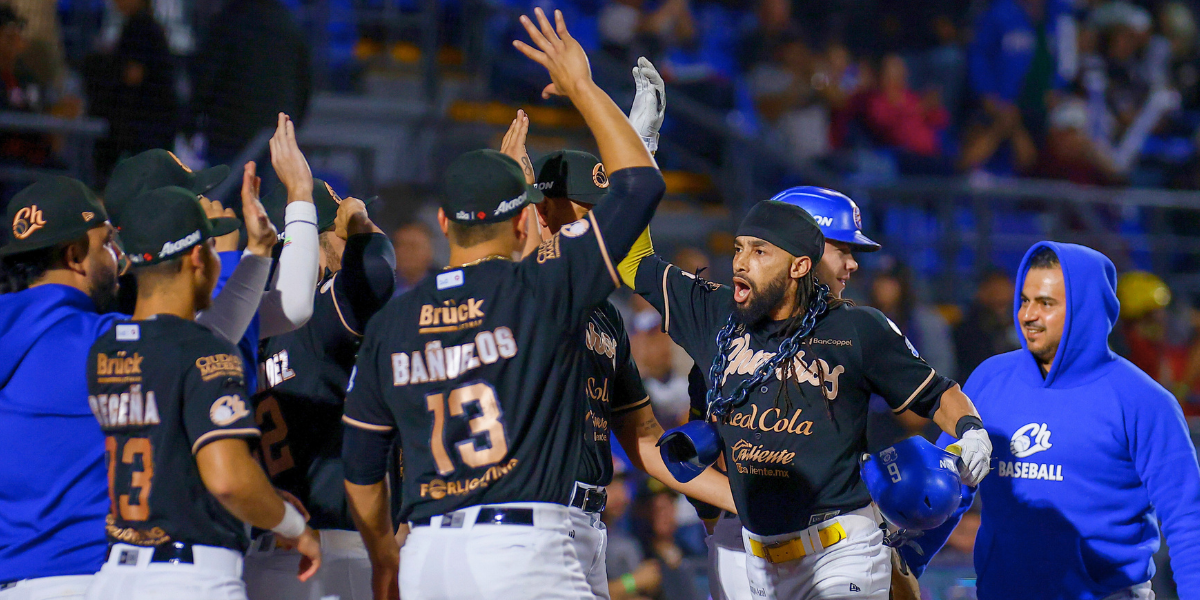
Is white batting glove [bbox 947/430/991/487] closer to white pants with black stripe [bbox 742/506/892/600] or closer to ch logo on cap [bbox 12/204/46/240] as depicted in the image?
white pants with black stripe [bbox 742/506/892/600]

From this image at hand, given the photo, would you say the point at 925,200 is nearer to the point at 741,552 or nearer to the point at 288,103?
the point at 288,103

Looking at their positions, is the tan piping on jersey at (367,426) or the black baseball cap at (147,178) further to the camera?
the black baseball cap at (147,178)

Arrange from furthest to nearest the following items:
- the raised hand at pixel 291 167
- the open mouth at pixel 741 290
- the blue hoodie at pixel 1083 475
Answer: the blue hoodie at pixel 1083 475
the open mouth at pixel 741 290
the raised hand at pixel 291 167

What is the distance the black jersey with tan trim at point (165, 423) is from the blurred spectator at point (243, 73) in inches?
182

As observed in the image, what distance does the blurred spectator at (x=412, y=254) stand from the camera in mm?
→ 7457

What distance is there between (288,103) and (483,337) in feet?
16.2

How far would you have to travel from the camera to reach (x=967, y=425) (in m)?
3.41

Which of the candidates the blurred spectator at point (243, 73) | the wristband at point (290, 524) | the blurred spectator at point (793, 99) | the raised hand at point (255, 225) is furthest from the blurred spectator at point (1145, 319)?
the wristband at point (290, 524)

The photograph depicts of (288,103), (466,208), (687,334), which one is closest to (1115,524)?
(687,334)

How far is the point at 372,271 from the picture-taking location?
11.5ft

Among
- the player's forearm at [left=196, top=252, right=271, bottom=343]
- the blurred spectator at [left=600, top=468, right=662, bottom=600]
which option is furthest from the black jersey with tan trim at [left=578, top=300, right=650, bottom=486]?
Answer: the blurred spectator at [left=600, top=468, right=662, bottom=600]

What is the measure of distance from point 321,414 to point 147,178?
936mm

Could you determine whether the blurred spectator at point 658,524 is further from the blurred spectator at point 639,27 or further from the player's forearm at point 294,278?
the blurred spectator at point 639,27

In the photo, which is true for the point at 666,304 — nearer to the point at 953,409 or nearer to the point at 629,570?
the point at 953,409
